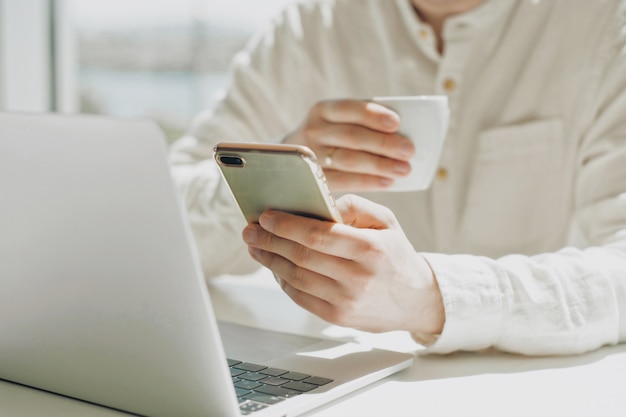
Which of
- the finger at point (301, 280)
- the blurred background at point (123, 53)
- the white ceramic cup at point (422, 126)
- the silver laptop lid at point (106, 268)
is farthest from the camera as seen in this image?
the blurred background at point (123, 53)

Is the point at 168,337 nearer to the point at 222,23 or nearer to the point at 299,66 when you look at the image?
the point at 299,66

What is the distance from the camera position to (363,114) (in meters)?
0.96

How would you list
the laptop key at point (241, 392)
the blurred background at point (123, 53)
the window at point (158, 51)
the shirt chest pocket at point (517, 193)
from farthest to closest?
the window at point (158, 51) < the blurred background at point (123, 53) < the shirt chest pocket at point (517, 193) < the laptop key at point (241, 392)

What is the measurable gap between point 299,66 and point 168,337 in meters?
1.00

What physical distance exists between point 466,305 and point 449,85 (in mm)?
624

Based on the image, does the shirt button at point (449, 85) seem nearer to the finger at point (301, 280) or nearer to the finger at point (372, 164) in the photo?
the finger at point (372, 164)

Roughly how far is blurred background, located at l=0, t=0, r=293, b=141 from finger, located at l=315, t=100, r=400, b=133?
5.44 feet

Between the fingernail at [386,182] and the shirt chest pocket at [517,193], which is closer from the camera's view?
the fingernail at [386,182]

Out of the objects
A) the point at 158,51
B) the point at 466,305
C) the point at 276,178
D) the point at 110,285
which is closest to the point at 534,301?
the point at 466,305

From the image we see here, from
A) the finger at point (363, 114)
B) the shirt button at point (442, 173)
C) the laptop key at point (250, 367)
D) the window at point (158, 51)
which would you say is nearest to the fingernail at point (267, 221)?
the laptop key at point (250, 367)

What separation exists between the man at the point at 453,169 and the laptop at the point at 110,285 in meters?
0.11

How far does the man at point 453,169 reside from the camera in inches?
30.7

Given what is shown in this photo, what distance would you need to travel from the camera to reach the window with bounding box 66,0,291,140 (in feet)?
9.16

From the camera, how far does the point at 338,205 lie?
0.77m
